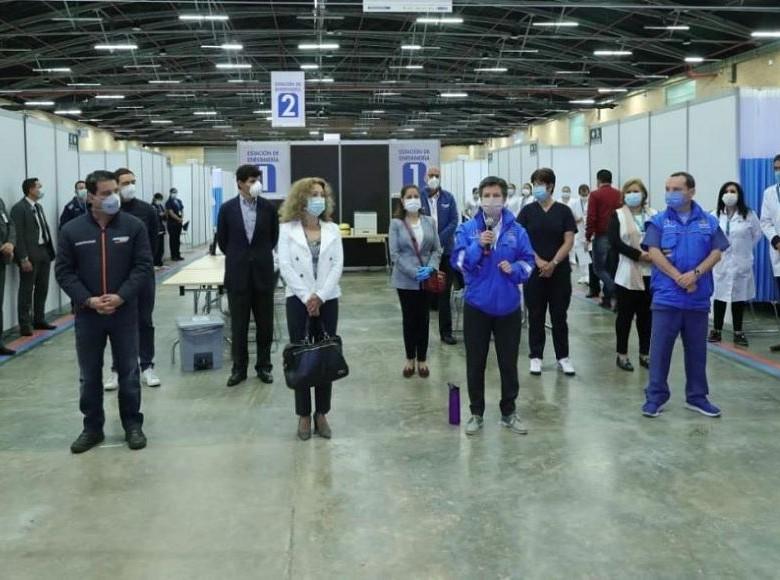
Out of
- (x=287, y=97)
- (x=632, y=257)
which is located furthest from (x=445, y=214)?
(x=287, y=97)

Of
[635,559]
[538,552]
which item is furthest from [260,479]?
[635,559]

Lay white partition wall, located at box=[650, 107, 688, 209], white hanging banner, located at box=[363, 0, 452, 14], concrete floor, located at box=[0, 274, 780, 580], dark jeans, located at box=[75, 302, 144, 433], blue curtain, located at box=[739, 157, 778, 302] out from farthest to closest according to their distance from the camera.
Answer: white hanging banner, located at box=[363, 0, 452, 14] → white partition wall, located at box=[650, 107, 688, 209] → blue curtain, located at box=[739, 157, 778, 302] → dark jeans, located at box=[75, 302, 144, 433] → concrete floor, located at box=[0, 274, 780, 580]

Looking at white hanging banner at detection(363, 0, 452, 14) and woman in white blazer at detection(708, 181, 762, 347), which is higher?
white hanging banner at detection(363, 0, 452, 14)

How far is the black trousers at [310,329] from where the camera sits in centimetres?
467

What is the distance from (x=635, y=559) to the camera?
Result: 3.10 metres

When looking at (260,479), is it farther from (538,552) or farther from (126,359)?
(538,552)

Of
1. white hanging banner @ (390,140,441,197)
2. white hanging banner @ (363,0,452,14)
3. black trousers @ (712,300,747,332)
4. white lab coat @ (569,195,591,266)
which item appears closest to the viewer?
black trousers @ (712,300,747,332)

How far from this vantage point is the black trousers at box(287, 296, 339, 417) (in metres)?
4.67

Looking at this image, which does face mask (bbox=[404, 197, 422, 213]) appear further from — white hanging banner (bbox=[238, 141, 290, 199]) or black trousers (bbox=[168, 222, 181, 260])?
black trousers (bbox=[168, 222, 181, 260])

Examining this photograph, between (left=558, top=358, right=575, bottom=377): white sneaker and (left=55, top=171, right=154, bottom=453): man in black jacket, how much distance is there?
325cm

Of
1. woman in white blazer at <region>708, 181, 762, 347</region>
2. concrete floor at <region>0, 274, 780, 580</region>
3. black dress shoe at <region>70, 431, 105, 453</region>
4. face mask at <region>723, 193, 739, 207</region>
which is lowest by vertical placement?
concrete floor at <region>0, 274, 780, 580</region>

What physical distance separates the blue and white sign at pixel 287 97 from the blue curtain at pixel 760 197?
32.5 ft

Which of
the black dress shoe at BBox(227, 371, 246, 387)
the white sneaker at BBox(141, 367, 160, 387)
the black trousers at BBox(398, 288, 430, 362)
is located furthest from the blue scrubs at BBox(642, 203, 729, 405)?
the white sneaker at BBox(141, 367, 160, 387)

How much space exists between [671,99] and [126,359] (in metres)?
22.7
